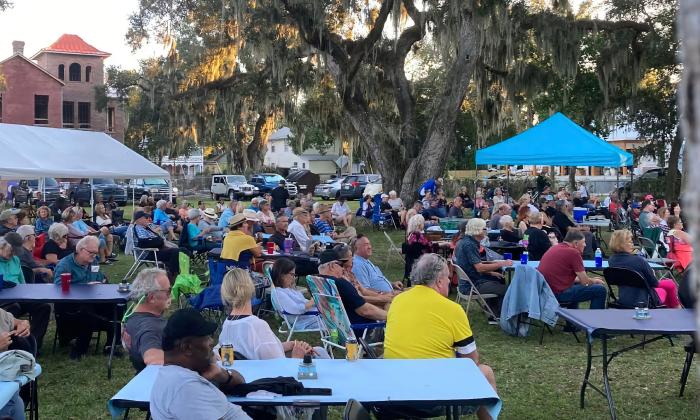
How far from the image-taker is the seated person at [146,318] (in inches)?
168

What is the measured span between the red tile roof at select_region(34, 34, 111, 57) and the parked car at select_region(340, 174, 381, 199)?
2477cm

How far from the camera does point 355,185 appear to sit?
3534cm

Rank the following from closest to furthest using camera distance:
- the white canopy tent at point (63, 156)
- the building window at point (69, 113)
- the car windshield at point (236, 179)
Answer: the white canopy tent at point (63, 156), the car windshield at point (236, 179), the building window at point (69, 113)

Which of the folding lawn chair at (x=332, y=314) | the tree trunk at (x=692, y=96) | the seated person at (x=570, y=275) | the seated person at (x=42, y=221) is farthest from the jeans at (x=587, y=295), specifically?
the seated person at (x=42, y=221)

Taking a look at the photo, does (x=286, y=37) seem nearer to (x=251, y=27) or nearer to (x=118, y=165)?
(x=251, y=27)

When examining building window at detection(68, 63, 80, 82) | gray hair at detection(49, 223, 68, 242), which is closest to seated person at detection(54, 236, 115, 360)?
gray hair at detection(49, 223, 68, 242)

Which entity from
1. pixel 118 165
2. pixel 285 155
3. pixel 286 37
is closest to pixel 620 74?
pixel 286 37

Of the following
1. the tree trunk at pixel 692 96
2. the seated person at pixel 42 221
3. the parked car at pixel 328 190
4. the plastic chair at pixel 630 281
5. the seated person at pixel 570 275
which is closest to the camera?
the tree trunk at pixel 692 96

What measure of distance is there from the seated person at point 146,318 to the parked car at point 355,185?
1193 inches

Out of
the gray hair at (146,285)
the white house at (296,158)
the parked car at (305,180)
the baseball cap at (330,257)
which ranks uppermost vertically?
the white house at (296,158)

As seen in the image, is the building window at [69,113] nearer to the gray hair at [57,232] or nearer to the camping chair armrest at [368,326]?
the gray hair at [57,232]

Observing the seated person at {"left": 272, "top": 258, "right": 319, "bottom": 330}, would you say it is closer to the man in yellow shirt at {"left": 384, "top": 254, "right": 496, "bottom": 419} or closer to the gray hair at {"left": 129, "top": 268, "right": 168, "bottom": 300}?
the gray hair at {"left": 129, "top": 268, "right": 168, "bottom": 300}

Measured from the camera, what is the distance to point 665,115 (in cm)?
2397

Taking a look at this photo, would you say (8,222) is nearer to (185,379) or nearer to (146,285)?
(146,285)
